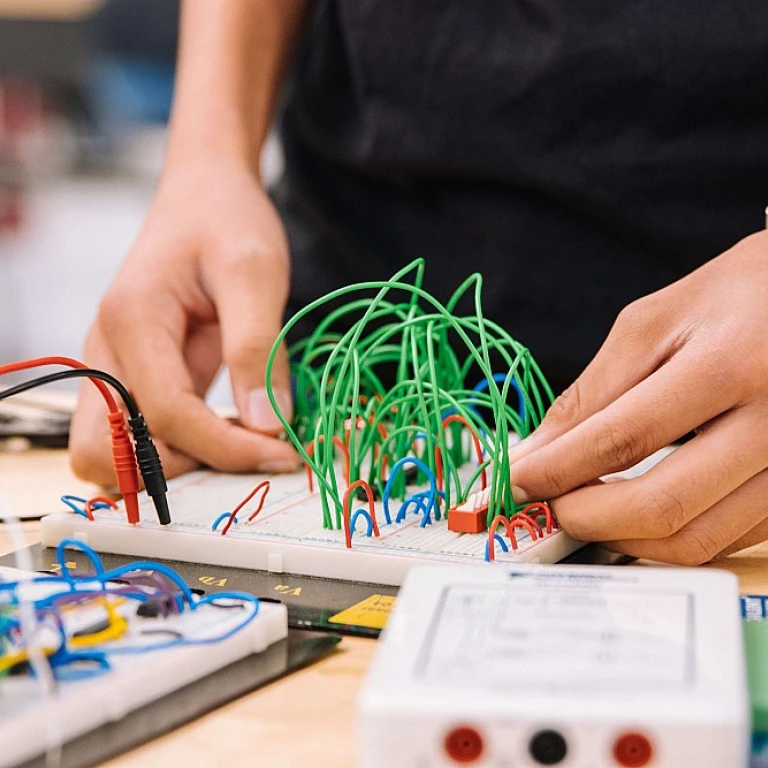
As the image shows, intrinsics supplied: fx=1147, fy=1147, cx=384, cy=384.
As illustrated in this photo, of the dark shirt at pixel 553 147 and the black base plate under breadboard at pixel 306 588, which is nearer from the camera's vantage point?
the black base plate under breadboard at pixel 306 588

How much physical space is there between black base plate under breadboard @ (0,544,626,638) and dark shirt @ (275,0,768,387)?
467mm

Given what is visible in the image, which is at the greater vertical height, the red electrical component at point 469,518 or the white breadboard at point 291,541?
the red electrical component at point 469,518

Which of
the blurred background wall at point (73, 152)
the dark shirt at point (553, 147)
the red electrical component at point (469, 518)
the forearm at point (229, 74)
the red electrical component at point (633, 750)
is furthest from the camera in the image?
the blurred background wall at point (73, 152)

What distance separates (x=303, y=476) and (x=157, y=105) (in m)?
5.33

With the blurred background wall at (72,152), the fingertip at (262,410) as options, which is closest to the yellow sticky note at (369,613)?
the fingertip at (262,410)

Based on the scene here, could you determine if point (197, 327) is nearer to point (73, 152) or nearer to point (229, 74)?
point (229, 74)

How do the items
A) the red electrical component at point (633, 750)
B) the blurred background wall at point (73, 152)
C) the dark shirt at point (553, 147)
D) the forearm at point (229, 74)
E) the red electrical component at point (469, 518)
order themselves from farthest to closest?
the blurred background wall at point (73, 152) → the forearm at point (229, 74) → the dark shirt at point (553, 147) → the red electrical component at point (469, 518) → the red electrical component at point (633, 750)

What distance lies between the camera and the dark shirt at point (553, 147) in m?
1.10

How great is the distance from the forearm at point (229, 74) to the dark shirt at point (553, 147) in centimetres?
8

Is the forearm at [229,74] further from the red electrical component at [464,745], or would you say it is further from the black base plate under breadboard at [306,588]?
the red electrical component at [464,745]

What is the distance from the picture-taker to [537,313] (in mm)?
1211

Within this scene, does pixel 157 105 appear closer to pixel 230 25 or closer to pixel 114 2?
pixel 114 2

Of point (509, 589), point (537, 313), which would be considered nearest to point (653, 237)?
point (537, 313)

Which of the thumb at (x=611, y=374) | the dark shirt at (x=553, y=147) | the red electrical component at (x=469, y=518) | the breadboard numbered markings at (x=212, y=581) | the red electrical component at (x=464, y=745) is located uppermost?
the dark shirt at (x=553, y=147)
